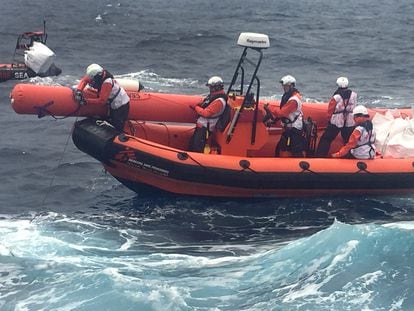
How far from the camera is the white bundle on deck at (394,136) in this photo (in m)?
10.2

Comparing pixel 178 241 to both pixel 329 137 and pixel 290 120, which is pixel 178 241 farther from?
pixel 329 137

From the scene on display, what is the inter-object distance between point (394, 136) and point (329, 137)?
0.94m

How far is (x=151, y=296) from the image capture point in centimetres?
700

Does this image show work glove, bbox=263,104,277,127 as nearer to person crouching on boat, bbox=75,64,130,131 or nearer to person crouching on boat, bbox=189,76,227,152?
person crouching on boat, bbox=189,76,227,152

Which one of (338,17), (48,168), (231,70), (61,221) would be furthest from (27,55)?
(338,17)

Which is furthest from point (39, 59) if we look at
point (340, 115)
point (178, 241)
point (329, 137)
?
point (178, 241)

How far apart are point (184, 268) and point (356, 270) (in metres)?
1.85

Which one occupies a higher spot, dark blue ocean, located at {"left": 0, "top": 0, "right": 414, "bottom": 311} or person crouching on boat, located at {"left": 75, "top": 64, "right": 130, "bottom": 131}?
person crouching on boat, located at {"left": 75, "top": 64, "right": 130, "bottom": 131}

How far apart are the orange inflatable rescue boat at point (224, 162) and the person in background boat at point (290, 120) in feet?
0.68

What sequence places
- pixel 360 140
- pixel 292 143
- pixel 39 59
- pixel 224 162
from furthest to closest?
pixel 39 59
pixel 292 143
pixel 360 140
pixel 224 162

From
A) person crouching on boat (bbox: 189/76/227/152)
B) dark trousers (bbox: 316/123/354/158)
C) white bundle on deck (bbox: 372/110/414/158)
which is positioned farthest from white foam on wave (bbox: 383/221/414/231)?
person crouching on boat (bbox: 189/76/227/152)

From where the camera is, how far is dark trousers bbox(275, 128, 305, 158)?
Answer: 10.2m

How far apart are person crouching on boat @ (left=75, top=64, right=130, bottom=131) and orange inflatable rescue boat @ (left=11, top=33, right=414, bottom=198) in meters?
0.14

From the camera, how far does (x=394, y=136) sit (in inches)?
409
